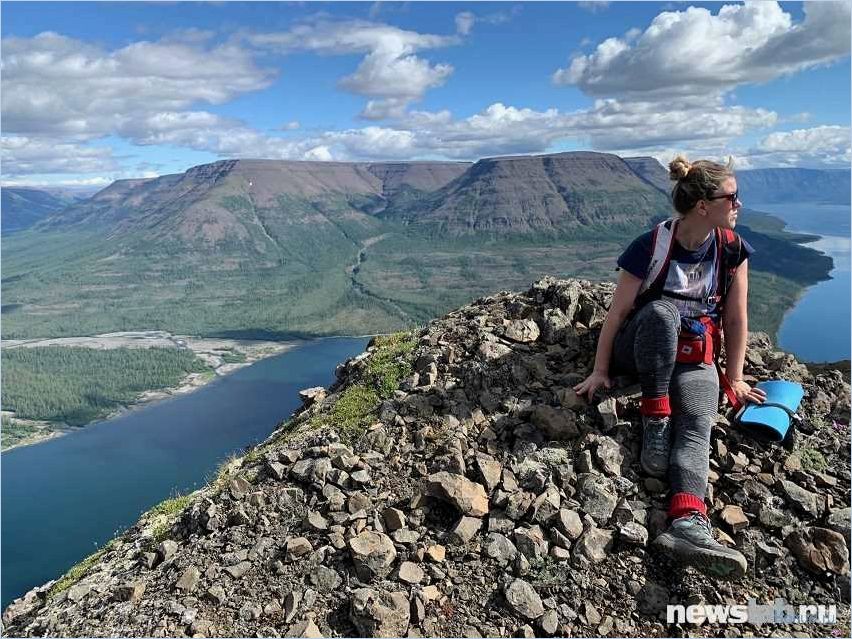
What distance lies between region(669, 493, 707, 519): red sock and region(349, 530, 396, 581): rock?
2775 mm

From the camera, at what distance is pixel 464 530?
556cm

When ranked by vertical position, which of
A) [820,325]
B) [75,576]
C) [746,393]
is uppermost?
[746,393]

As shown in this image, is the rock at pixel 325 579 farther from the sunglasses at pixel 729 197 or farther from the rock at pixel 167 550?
the sunglasses at pixel 729 197

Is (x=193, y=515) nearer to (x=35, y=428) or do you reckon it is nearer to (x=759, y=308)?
(x=35, y=428)

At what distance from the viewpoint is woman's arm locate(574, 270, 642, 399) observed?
19.9 ft

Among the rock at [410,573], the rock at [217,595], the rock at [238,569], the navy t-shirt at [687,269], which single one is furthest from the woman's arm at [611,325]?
the rock at [217,595]

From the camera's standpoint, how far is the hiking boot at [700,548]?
477cm

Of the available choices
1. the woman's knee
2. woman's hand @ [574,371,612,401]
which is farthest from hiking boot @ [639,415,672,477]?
the woman's knee

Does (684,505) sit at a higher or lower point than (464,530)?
higher

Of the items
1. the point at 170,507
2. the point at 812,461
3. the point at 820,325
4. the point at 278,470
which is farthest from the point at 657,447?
the point at 820,325

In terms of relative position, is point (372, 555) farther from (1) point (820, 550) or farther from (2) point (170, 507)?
(2) point (170, 507)

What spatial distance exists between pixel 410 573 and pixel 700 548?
105 inches

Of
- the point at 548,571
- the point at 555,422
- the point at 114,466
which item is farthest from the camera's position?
the point at 114,466

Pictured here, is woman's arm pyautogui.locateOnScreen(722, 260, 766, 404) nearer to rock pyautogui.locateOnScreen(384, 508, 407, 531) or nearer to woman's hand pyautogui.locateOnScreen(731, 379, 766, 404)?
woman's hand pyautogui.locateOnScreen(731, 379, 766, 404)
